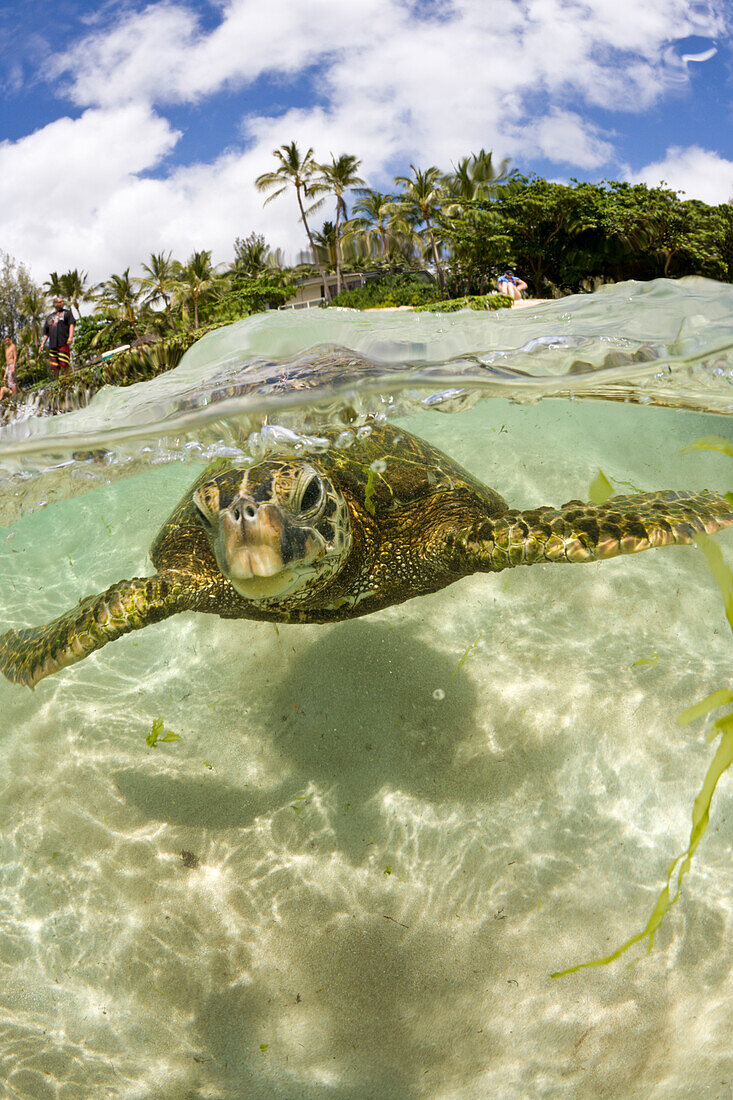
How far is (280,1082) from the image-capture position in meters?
2.79

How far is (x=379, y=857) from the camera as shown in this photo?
3.38 meters

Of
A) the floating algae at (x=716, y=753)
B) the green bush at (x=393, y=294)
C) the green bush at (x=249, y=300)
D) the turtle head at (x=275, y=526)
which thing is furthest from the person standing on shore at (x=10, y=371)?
the green bush at (x=393, y=294)

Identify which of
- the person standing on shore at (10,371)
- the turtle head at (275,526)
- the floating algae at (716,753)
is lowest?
the floating algae at (716,753)

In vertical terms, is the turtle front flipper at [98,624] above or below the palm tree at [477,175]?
below

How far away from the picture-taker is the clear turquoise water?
286 centimetres

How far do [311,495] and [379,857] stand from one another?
2.01 m

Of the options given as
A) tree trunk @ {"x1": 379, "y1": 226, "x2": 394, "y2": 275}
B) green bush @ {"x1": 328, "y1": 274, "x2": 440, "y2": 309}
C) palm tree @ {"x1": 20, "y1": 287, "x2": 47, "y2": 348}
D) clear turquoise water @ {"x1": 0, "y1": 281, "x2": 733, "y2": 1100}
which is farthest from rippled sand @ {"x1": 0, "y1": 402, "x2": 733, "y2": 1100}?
palm tree @ {"x1": 20, "y1": 287, "x2": 47, "y2": 348}

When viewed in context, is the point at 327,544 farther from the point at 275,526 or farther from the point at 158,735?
the point at 158,735

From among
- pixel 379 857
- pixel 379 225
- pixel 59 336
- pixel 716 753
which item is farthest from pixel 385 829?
pixel 379 225

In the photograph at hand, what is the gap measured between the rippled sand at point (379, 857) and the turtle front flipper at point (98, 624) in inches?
30.5

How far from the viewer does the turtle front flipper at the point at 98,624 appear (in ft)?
11.8

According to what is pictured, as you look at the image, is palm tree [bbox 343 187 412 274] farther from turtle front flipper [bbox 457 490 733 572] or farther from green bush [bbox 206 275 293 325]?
turtle front flipper [bbox 457 490 733 572]

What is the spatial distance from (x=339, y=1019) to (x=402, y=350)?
4213 mm

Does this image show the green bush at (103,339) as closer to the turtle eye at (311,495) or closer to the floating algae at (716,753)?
the turtle eye at (311,495)
